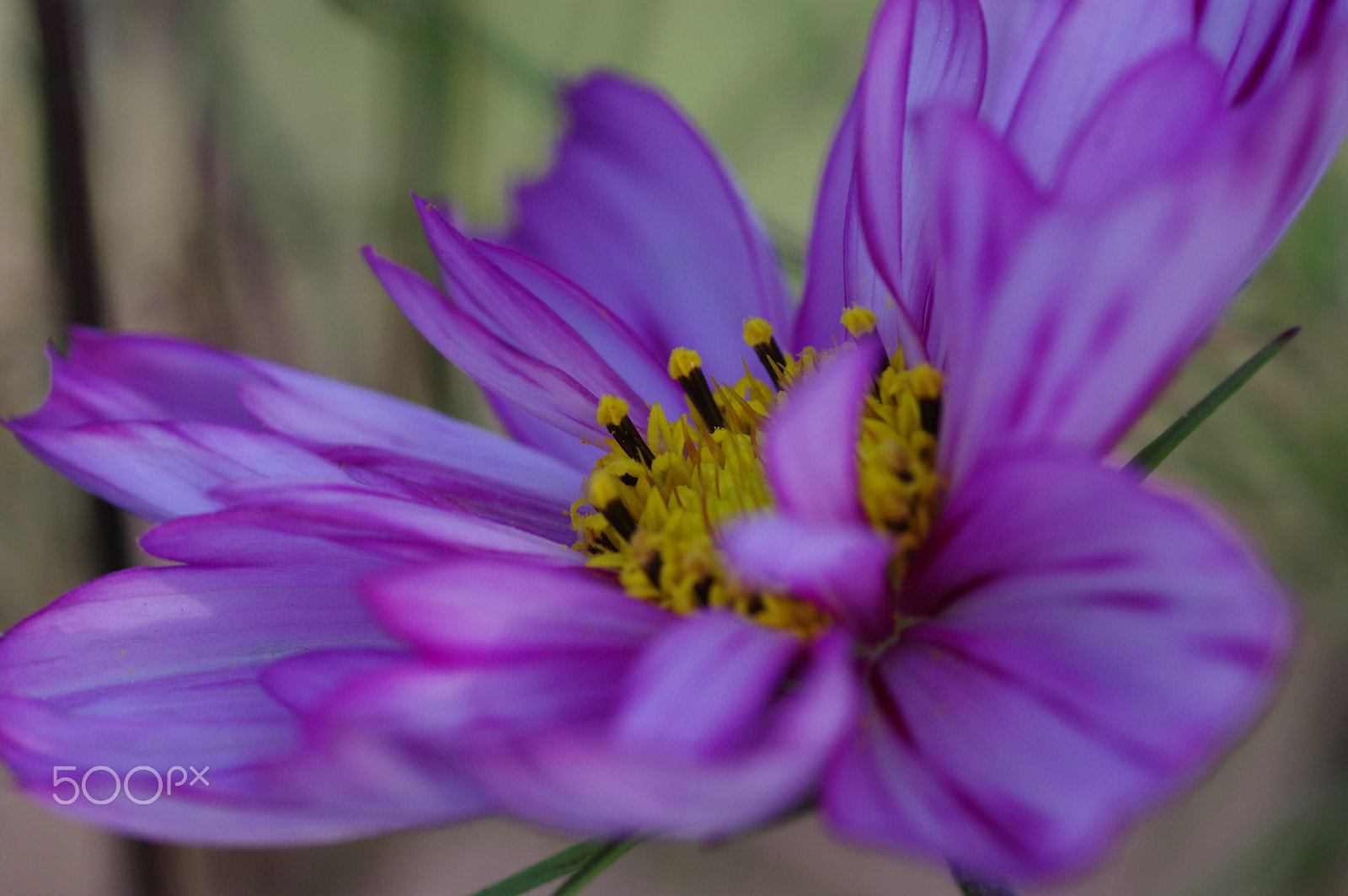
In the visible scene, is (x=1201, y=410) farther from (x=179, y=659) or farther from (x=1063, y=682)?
(x=179, y=659)

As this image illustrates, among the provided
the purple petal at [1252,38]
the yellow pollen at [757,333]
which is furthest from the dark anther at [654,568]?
the purple petal at [1252,38]

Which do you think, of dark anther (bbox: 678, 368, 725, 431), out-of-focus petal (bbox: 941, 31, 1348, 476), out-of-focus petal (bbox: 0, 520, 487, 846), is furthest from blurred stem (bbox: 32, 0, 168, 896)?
out-of-focus petal (bbox: 941, 31, 1348, 476)

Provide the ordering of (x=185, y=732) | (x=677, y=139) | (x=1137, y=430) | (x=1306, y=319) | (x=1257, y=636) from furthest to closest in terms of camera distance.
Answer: (x=1137, y=430)
(x=1306, y=319)
(x=677, y=139)
(x=185, y=732)
(x=1257, y=636)

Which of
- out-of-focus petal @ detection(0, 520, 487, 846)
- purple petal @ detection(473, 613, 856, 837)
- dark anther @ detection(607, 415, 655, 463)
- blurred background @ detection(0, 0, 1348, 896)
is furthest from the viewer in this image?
blurred background @ detection(0, 0, 1348, 896)

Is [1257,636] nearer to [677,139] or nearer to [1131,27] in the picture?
[1131,27]

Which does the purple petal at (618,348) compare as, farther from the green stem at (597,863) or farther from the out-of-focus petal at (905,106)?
the green stem at (597,863)

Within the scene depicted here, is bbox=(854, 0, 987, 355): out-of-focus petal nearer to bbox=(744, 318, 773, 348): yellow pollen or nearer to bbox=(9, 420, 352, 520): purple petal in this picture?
bbox=(744, 318, 773, 348): yellow pollen

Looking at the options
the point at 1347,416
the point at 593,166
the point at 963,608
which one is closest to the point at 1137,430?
the point at 1347,416
